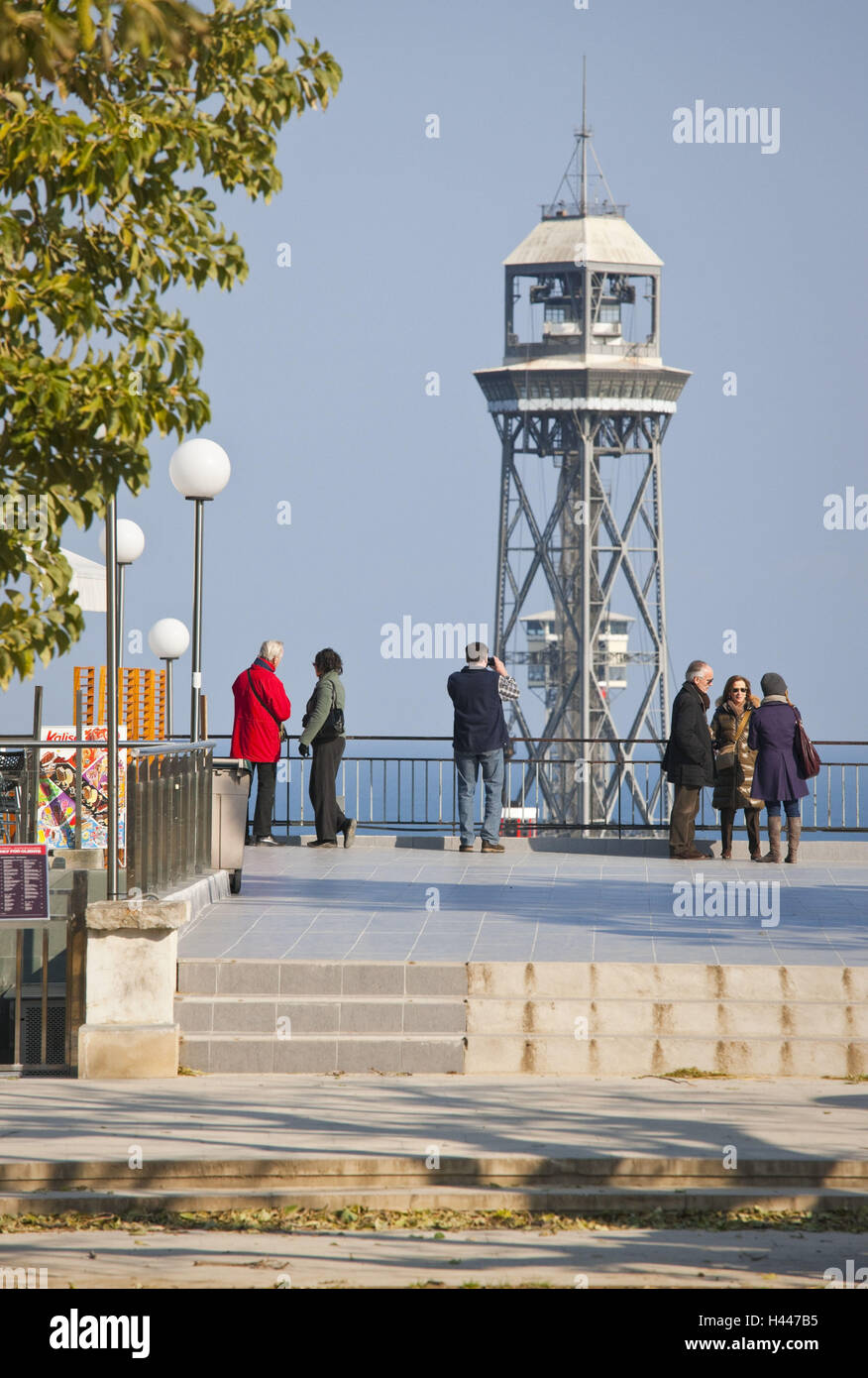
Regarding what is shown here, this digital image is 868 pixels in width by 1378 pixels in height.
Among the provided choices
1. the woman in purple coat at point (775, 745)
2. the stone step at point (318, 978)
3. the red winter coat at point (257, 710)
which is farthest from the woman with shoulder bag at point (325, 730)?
the stone step at point (318, 978)

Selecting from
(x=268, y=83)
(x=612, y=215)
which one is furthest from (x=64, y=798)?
(x=612, y=215)

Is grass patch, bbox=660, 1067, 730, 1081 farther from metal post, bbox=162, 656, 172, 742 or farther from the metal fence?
metal post, bbox=162, 656, 172, 742

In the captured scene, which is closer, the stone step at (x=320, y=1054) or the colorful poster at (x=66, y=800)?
the stone step at (x=320, y=1054)

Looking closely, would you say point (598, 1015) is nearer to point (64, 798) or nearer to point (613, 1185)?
point (613, 1185)

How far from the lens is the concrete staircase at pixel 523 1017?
10289mm

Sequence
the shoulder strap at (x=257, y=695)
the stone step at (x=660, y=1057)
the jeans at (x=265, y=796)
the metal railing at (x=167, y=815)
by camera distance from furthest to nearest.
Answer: the jeans at (x=265, y=796), the shoulder strap at (x=257, y=695), the metal railing at (x=167, y=815), the stone step at (x=660, y=1057)

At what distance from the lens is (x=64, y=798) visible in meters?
16.9

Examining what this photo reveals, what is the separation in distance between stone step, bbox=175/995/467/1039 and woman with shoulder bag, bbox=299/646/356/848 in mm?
6747

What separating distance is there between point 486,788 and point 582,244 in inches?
4305

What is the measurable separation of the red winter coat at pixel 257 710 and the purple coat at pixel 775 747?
435 cm

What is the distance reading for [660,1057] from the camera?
10.3 m

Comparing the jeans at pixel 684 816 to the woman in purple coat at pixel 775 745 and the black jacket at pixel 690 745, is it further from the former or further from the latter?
the woman in purple coat at pixel 775 745

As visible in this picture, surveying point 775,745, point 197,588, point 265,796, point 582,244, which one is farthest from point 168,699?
point 582,244
